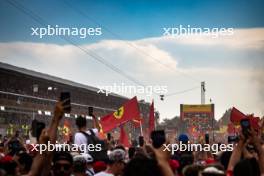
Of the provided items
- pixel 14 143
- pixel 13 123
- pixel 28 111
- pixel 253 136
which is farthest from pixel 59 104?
pixel 28 111

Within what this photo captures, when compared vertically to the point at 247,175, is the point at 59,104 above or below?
above

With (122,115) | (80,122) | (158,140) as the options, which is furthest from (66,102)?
(122,115)

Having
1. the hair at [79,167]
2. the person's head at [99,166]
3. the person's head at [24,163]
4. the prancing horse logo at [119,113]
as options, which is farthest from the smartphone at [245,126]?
the prancing horse logo at [119,113]

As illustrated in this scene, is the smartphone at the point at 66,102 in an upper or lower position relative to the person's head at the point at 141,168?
upper

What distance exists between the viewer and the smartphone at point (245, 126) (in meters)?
6.64

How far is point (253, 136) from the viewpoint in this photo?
6707 mm

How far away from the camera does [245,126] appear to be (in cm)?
667

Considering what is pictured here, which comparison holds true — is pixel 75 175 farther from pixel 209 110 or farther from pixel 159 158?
pixel 209 110

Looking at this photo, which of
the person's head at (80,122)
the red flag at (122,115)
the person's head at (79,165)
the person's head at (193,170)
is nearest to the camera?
the person's head at (193,170)

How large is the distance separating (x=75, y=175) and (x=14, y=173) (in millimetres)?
708

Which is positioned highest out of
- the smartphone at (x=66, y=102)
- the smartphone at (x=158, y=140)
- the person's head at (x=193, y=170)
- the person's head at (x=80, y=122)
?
the person's head at (x=80, y=122)

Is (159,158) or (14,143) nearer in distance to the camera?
(159,158)

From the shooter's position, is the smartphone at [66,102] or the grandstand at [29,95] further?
the grandstand at [29,95]

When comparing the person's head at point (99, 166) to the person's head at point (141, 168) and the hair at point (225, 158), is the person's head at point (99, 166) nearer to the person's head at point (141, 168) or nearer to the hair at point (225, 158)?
the hair at point (225, 158)
